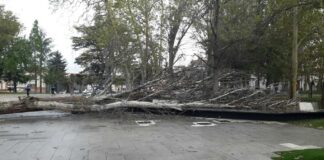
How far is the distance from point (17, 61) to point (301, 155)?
5931 cm

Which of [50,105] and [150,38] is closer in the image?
[50,105]

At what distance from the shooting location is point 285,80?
1638 inches

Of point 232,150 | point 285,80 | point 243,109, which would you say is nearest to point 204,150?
point 232,150

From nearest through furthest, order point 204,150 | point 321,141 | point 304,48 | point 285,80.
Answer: point 204,150 → point 321,141 → point 304,48 → point 285,80

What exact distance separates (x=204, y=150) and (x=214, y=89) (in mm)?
9804

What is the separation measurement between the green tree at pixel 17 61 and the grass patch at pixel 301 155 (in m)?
57.0

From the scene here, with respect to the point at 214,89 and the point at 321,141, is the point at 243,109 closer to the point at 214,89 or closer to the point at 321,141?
the point at 214,89

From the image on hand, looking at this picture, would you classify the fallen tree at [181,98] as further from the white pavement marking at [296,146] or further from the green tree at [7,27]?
the green tree at [7,27]

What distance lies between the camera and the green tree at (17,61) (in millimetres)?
62125

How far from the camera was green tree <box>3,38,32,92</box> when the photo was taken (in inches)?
2446

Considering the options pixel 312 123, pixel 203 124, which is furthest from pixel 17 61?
pixel 312 123

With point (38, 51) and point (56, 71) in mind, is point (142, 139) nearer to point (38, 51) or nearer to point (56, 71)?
point (38, 51)

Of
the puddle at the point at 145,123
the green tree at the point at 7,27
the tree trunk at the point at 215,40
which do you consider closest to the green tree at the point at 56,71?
the green tree at the point at 7,27

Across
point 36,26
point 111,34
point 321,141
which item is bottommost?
point 321,141
